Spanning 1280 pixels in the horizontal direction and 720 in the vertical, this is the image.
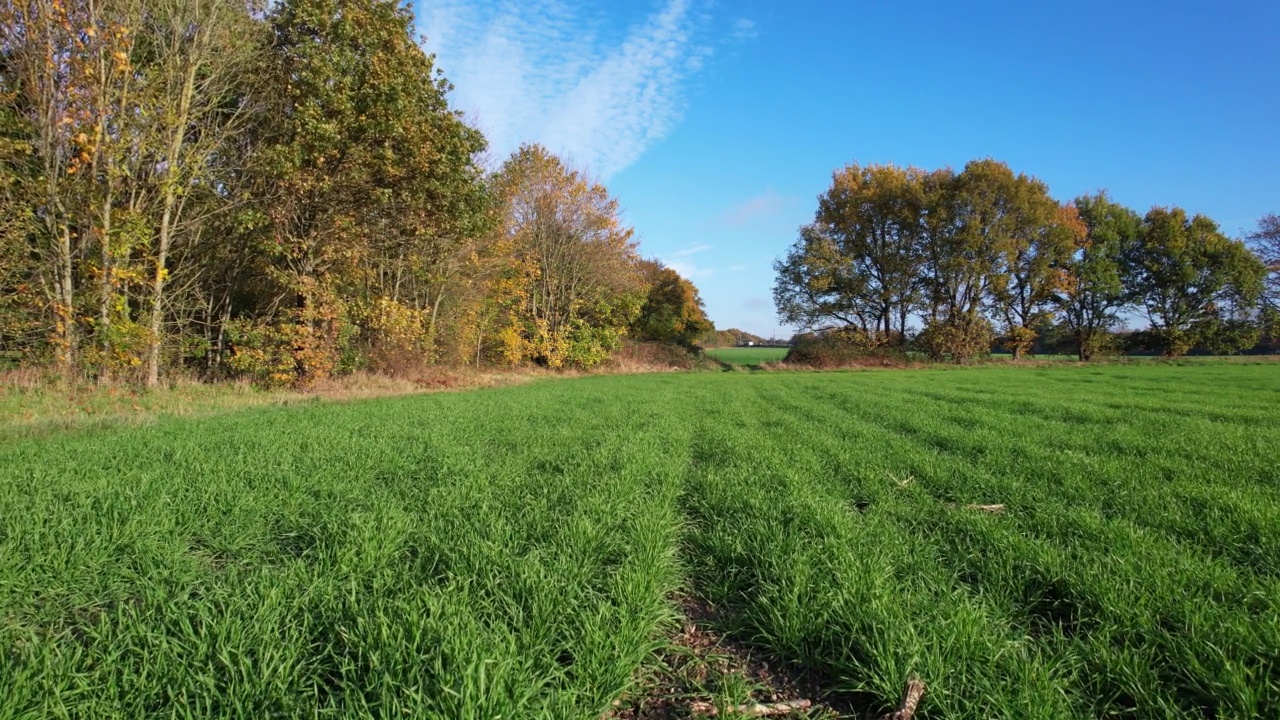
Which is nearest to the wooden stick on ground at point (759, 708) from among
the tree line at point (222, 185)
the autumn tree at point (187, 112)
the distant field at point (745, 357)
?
the tree line at point (222, 185)

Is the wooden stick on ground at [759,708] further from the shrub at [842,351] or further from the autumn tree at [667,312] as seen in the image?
the autumn tree at [667,312]

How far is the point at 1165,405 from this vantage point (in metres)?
10.5

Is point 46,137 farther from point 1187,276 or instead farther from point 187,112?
point 1187,276

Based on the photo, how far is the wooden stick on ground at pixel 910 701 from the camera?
191 centimetres

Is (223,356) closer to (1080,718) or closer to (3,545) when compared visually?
(3,545)

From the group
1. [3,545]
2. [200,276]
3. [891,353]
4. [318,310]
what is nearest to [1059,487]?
[3,545]

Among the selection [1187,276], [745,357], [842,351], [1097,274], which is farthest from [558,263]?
[1187,276]

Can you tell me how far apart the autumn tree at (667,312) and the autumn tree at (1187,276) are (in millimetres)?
39819

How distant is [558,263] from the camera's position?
32625 mm

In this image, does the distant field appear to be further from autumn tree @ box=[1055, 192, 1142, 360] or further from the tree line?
the tree line

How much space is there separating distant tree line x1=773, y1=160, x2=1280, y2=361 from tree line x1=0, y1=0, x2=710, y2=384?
106 feet

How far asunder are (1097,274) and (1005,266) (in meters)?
11.3

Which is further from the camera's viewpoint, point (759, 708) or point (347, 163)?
point (347, 163)

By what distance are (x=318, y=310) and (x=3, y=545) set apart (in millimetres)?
14452
